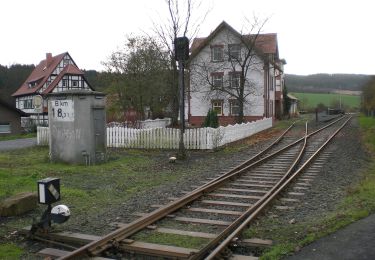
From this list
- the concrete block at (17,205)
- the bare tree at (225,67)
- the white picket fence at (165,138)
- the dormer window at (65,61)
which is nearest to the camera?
the concrete block at (17,205)

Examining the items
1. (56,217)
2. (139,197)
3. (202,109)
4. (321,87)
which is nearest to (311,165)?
(139,197)

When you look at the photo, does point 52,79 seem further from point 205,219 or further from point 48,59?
point 205,219

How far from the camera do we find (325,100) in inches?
4454

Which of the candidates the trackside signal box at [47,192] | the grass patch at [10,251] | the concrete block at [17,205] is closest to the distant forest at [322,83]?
the concrete block at [17,205]

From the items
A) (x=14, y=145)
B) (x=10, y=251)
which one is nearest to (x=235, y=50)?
(x=14, y=145)

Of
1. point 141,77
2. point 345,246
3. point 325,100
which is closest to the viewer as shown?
point 345,246

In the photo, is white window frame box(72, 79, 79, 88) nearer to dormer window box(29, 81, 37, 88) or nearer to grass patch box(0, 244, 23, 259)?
dormer window box(29, 81, 37, 88)

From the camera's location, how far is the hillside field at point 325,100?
103 metres

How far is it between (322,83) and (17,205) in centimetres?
13381

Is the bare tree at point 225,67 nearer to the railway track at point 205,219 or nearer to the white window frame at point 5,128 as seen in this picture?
the white window frame at point 5,128

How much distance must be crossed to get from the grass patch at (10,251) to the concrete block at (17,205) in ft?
5.62

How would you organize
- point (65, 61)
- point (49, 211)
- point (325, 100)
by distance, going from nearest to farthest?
point (49, 211)
point (65, 61)
point (325, 100)

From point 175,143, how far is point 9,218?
1225cm

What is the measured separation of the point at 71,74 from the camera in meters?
60.0
